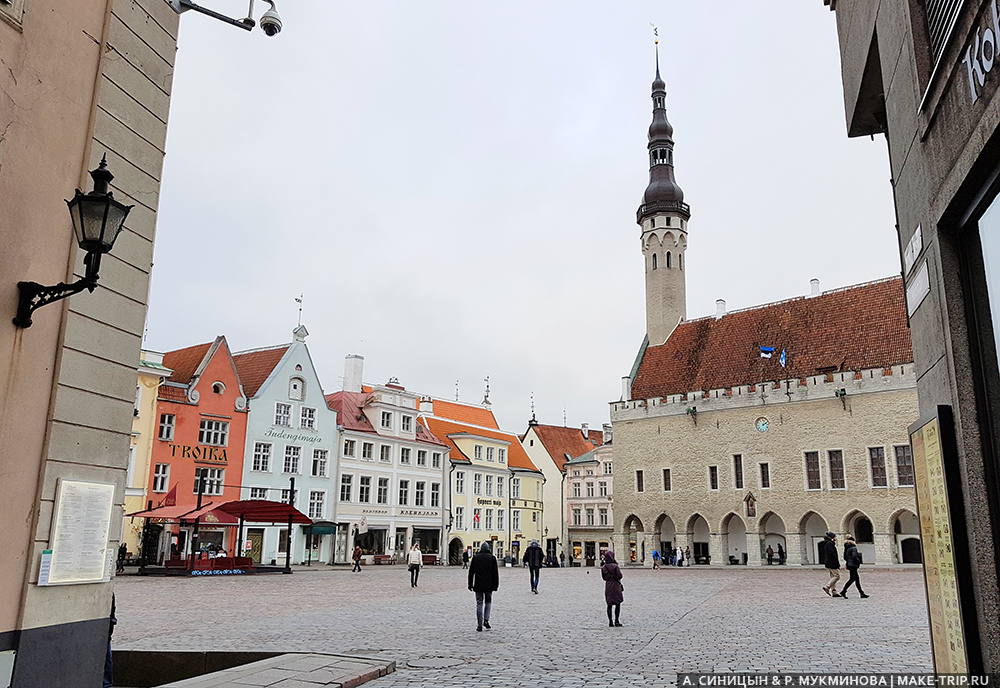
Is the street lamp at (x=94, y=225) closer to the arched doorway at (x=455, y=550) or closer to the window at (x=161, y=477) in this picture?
the window at (x=161, y=477)

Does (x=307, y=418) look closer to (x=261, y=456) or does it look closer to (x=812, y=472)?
(x=261, y=456)

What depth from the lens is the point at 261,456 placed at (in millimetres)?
41938

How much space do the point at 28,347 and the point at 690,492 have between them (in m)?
47.4

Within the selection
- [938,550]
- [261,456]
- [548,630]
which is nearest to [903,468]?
[261,456]

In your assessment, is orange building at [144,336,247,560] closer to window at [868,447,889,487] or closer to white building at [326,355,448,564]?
white building at [326,355,448,564]

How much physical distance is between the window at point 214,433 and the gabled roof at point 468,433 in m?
17.0

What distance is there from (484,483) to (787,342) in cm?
2250

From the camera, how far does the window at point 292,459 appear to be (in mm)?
42875

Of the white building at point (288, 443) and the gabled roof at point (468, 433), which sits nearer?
the white building at point (288, 443)

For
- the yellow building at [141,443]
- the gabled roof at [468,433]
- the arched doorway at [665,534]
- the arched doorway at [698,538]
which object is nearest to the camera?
the yellow building at [141,443]

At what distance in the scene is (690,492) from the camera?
164 ft

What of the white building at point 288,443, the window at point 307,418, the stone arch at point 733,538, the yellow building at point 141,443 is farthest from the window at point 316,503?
the stone arch at point 733,538

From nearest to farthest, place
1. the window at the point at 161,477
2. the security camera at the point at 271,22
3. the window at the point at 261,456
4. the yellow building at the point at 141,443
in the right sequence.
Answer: the security camera at the point at 271,22 < the yellow building at the point at 141,443 < the window at the point at 161,477 < the window at the point at 261,456

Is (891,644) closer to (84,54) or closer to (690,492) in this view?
(84,54)
